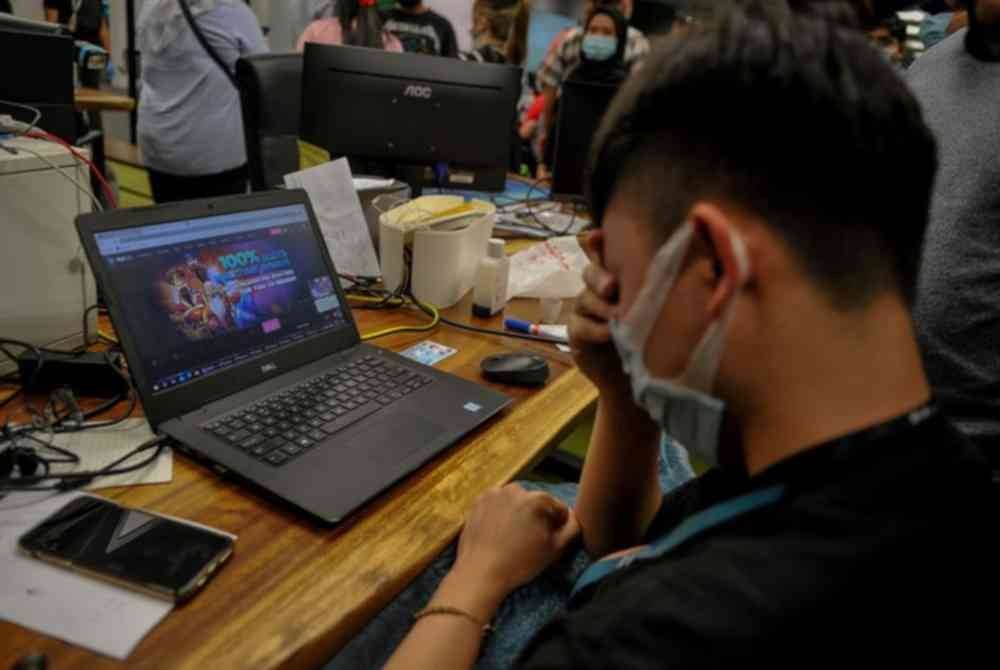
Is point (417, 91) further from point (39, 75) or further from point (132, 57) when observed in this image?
point (132, 57)

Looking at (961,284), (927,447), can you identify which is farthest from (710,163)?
(961,284)

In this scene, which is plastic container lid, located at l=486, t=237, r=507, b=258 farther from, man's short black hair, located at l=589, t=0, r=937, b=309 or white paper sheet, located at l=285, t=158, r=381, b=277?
→ man's short black hair, located at l=589, t=0, r=937, b=309

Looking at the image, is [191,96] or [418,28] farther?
[418,28]

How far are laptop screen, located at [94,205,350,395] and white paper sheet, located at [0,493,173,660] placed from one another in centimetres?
25

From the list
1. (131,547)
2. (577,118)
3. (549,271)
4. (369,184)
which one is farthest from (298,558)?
(577,118)

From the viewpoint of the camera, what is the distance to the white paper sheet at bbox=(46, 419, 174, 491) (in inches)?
29.6

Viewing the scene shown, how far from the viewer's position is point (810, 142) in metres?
Answer: 0.49

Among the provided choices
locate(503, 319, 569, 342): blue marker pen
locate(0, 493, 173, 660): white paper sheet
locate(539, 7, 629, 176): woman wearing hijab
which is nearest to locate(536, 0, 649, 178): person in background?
locate(539, 7, 629, 176): woman wearing hijab

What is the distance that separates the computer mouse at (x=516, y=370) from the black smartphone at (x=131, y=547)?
18.9 inches

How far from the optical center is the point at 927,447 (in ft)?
1.58

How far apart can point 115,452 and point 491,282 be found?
0.69 m

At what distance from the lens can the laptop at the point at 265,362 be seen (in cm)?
79

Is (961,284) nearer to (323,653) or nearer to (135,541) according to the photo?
(323,653)

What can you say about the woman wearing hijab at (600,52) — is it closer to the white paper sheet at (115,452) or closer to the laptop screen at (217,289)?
the laptop screen at (217,289)
